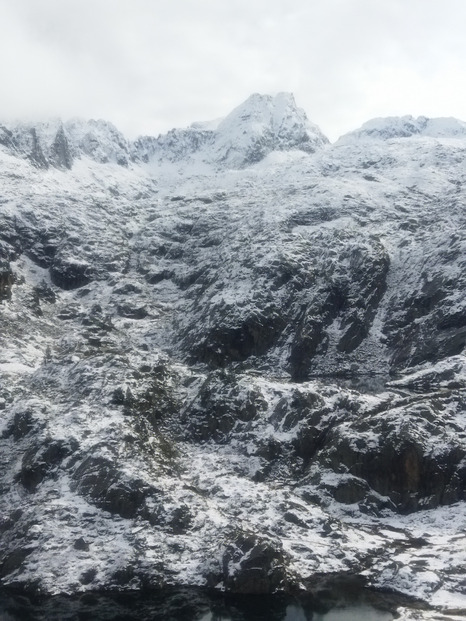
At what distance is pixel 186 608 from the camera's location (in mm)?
36281

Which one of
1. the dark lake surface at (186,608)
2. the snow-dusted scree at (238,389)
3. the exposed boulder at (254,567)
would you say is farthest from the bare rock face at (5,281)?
the exposed boulder at (254,567)

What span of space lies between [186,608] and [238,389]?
2825 centimetres

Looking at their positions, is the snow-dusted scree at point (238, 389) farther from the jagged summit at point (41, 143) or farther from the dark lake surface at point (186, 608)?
the jagged summit at point (41, 143)

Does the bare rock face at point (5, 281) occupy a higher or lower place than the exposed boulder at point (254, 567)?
higher

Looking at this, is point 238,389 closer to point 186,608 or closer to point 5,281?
point 186,608

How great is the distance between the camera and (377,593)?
122ft

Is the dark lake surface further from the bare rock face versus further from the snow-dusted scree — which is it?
the bare rock face

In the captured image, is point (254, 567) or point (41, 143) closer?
point (254, 567)

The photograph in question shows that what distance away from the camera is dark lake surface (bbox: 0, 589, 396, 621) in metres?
34.8

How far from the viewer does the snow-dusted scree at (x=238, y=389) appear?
41.7 meters

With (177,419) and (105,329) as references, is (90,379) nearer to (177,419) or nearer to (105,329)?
(177,419)

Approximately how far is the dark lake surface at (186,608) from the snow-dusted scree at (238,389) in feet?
4.57

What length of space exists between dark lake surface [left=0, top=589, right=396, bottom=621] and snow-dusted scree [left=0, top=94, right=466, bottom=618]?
139cm

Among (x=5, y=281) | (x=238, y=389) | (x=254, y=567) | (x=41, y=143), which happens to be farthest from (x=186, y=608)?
(x=41, y=143)
